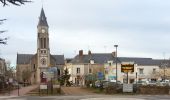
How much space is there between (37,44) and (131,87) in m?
113

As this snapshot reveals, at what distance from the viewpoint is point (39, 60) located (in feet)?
585

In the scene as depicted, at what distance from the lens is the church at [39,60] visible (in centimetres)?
17062

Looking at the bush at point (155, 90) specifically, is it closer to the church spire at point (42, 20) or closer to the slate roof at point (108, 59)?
the slate roof at point (108, 59)

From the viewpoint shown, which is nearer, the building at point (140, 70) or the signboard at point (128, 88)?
the signboard at point (128, 88)

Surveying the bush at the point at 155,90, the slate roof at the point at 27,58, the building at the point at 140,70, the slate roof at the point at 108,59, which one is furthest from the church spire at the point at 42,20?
the bush at the point at 155,90

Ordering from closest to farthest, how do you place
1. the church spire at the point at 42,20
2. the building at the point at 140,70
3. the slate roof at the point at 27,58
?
the building at the point at 140,70 < the church spire at the point at 42,20 < the slate roof at the point at 27,58

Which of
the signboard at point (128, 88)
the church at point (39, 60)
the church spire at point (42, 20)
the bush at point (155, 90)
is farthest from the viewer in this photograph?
the church at point (39, 60)

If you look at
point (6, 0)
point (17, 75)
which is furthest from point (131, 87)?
point (17, 75)

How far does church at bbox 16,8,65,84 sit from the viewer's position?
171 m

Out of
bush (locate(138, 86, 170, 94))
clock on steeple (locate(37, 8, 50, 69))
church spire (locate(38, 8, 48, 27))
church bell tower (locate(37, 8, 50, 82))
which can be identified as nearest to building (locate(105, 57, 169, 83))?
clock on steeple (locate(37, 8, 50, 69))

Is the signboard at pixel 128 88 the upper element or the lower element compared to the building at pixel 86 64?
lower

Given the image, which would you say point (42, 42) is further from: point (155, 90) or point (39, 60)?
point (155, 90)

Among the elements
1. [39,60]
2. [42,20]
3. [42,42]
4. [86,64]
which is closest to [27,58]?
[39,60]

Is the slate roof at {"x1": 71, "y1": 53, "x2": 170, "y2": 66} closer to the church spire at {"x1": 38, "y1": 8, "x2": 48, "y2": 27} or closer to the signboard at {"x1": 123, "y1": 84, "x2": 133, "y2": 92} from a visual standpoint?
the church spire at {"x1": 38, "y1": 8, "x2": 48, "y2": 27}
